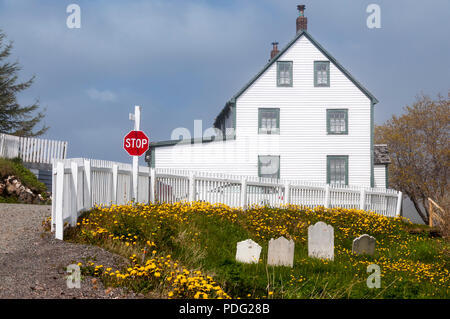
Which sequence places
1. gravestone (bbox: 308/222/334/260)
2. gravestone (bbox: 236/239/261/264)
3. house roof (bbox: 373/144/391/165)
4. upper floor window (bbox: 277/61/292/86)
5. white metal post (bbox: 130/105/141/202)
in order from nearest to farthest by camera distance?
gravestone (bbox: 236/239/261/264) → gravestone (bbox: 308/222/334/260) → white metal post (bbox: 130/105/141/202) → upper floor window (bbox: 277/61/292/86) → house roof (bbox: 373/144/391/165)

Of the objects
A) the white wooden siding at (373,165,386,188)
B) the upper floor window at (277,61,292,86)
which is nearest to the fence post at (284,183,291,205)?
the upper floor window at (277,61,292,86)

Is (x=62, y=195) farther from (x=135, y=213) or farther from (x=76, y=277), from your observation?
(x=76, y=277)

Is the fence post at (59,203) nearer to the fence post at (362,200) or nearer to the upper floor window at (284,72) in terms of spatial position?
the fence post at (362,200)

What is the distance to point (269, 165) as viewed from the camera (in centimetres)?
2692

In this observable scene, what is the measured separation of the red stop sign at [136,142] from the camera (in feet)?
55.0

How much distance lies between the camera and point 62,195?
10914mm

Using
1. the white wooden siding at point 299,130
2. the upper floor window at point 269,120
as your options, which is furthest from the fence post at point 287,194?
the upper floor window at point 269,120

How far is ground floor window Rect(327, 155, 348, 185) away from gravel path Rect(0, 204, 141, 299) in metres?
17.7

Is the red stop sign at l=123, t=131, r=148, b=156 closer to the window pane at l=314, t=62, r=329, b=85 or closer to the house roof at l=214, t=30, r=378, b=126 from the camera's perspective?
the house roof at l=214, t=30, r=378, b=126

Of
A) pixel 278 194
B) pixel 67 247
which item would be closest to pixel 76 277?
pixel 67 247

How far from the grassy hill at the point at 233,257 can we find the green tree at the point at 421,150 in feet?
59.2

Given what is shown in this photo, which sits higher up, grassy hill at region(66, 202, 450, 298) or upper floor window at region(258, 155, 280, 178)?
upper floor window at region(258, 155, 280, 178)

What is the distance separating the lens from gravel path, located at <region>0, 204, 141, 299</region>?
7.04m
